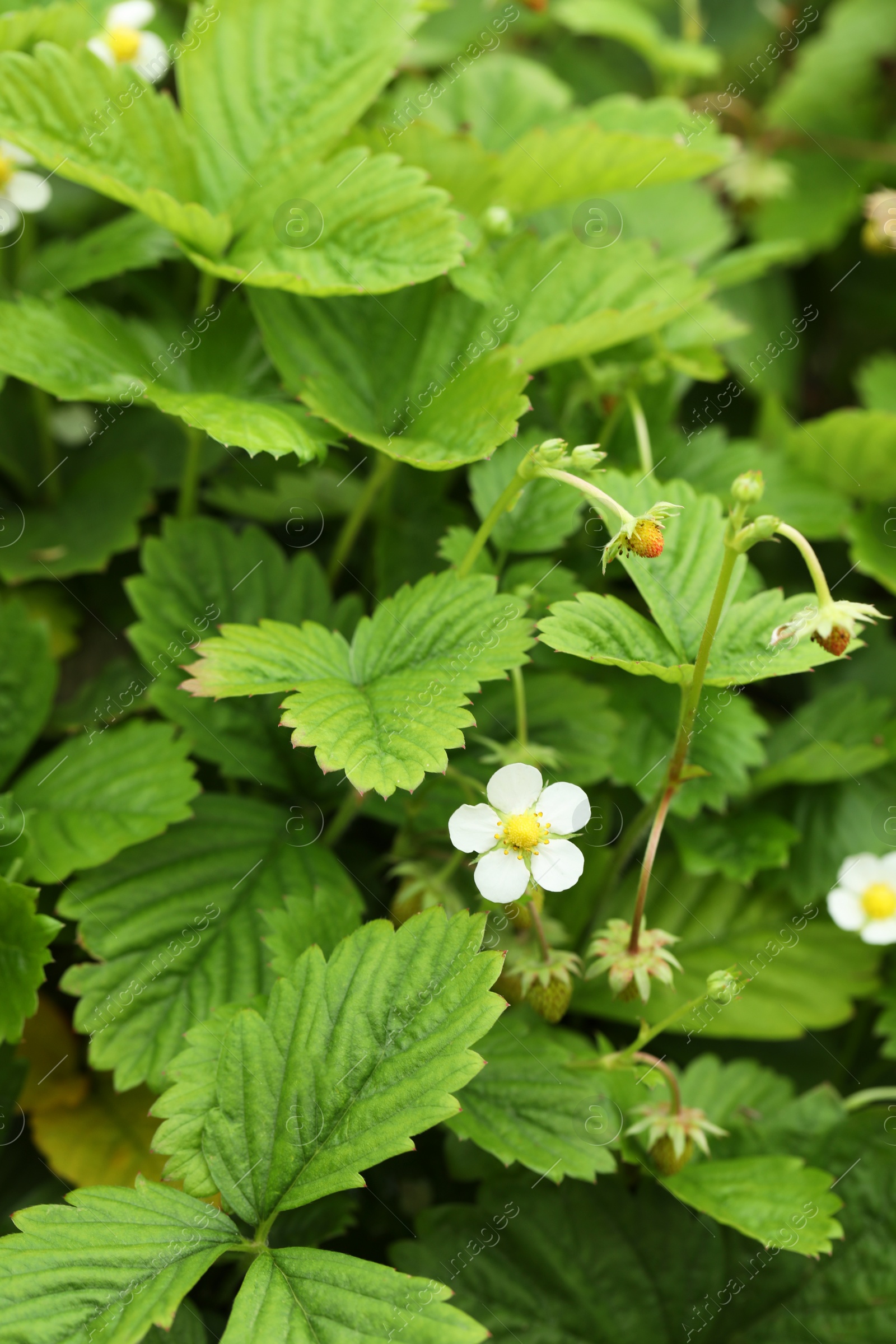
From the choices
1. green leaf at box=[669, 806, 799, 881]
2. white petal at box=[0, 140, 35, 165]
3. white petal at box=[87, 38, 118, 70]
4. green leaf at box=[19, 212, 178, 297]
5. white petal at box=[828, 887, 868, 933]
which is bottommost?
white petal at box=[828, 887, 868, 933]

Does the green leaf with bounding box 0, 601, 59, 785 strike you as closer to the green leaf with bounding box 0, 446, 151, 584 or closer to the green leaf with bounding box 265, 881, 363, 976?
the green leaf with bounding box 0, 446, 151, 584

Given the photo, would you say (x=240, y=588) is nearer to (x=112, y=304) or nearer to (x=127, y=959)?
(x=127, y=959)

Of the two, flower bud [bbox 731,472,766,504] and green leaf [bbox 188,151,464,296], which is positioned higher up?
green leaf [bbox 188,151,464,296]

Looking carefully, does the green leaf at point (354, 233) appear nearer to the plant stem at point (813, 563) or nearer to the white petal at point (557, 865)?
the plant stem at point (813, 563)

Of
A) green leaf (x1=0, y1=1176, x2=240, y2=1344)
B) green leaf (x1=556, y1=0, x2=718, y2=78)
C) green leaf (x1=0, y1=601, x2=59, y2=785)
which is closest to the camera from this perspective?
green leaf (x1=0, y1=1176, x2=240, y2=1344)

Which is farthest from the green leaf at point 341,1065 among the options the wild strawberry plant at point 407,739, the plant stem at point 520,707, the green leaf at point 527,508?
the green leaf at point 527,508

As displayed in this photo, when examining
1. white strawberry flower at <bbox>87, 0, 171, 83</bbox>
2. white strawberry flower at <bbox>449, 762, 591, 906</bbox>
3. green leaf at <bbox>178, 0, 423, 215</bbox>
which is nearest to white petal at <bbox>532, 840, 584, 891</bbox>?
white strawberry flower at <bbox>449, 762, 591, 906</bbox>
